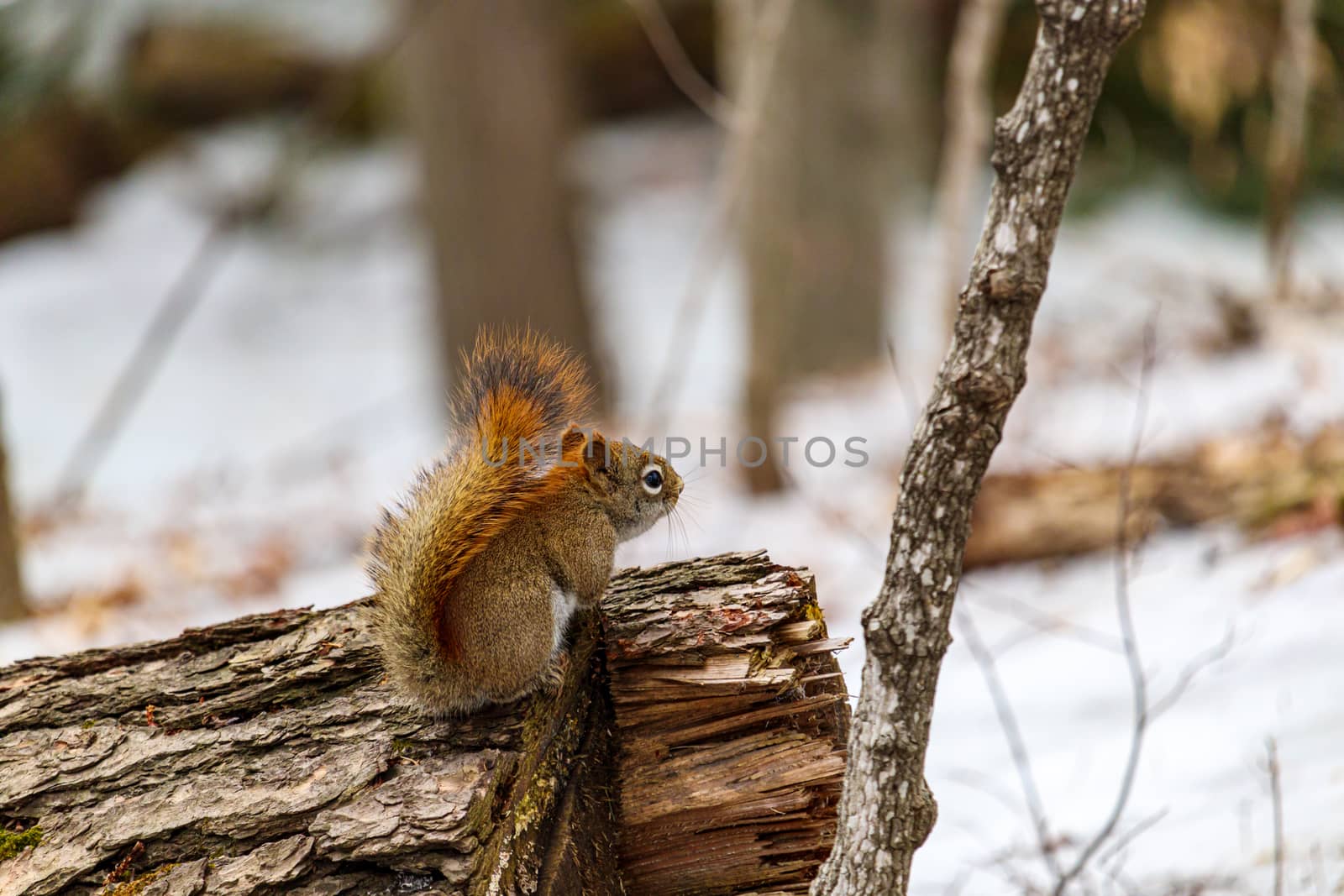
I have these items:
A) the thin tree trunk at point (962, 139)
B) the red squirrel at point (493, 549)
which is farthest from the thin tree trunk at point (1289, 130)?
the red squirrel at point (493, 549)

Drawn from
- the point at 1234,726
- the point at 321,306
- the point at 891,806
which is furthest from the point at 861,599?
the point at 321,306

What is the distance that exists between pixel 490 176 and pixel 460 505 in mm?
5757

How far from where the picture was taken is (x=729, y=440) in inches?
237

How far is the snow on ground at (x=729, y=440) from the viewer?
2949 mm

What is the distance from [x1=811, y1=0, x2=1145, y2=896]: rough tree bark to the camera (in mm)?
1600

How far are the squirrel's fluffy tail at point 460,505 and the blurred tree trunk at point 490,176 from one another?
5.17 meters

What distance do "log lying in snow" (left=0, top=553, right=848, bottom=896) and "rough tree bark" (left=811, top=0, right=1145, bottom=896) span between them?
31 centimetres

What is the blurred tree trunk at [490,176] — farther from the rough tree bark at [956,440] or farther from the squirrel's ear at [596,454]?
the rough tree bark at [956,440]

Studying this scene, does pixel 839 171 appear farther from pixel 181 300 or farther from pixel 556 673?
pixel 556 673

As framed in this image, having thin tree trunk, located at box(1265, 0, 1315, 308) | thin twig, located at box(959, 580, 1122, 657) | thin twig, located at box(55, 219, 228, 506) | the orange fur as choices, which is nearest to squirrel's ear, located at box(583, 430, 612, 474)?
the orange fur

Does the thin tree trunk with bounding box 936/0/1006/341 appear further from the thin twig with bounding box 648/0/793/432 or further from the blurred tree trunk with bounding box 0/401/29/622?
the blurred tree trunk with bounding box 0/401/29/622

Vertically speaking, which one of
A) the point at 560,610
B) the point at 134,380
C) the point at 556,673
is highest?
the point at 134,380

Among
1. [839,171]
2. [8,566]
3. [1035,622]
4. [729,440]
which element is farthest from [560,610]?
[839,171]

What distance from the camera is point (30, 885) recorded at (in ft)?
6.32
